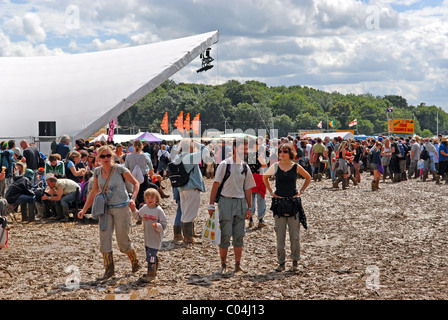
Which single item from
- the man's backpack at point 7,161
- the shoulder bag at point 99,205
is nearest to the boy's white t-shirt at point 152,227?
the shoulder bag at point 99,205

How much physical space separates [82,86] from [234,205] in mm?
19164

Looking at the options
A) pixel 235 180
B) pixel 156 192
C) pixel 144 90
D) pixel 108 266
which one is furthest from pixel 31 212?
pixel 144 90

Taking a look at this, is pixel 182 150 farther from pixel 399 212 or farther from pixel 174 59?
pixel 174 59

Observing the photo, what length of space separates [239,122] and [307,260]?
396ft

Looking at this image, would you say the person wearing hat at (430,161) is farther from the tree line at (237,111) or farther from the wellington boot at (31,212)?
the tree line at (237,111)

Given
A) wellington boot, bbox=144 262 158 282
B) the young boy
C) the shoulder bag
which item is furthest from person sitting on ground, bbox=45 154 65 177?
wellington boot, bbox=144 262 158 282

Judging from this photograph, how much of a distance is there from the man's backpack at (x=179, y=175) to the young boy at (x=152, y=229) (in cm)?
212

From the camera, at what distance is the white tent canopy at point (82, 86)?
830 inches

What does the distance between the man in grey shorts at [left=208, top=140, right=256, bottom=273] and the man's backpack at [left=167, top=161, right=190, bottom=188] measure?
179 cm

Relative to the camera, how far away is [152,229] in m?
6.91

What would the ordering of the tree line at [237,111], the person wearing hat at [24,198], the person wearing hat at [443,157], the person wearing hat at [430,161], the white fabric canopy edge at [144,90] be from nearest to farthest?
the person wearing hat at [24,198] < the person wearing hat at [443,157] < the white fabric canopy edge at [144,90] < the person wearing hat at [430,161] < the tree line at [237,111]

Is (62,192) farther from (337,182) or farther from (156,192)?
(337,182)
